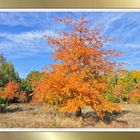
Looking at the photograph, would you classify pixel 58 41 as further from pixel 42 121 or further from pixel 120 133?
pixel 120 133

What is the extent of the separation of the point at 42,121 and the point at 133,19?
135 centimetres

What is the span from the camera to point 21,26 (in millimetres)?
3016

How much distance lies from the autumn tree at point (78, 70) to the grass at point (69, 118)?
0.23ft

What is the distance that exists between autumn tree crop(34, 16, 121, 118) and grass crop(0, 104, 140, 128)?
69 mm

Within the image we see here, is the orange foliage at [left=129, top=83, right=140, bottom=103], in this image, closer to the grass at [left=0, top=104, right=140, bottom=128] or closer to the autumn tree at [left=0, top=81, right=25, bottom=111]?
the grass at [left=0, top=104, right=140, bottom=128]

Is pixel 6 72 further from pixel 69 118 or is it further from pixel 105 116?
pixel 105 116

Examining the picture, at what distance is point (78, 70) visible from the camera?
9.86 ft

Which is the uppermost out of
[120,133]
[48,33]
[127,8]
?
[127,8]

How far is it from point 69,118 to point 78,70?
1.58 ft

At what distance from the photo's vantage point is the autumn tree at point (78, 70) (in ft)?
9.77

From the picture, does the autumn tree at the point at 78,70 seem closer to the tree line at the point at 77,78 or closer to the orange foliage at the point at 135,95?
the tree line at the point at 77,78

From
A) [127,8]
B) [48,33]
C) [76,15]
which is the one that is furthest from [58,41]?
[127,8]

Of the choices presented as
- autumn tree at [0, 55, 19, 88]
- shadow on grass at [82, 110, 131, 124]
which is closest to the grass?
shadow on grass at [82, 110, 131, 124]

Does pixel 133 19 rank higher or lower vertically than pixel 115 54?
higher
